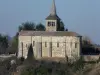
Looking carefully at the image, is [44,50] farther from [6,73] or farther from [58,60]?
[6,73]

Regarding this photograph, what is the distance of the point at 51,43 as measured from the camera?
2596 inches

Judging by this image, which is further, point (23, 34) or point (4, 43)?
point (4, 43)

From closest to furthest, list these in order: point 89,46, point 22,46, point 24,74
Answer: point 24,74 → point 22,46 → point 89,46

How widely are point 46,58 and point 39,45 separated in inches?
108

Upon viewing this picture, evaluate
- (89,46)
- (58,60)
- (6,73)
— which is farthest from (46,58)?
(6,73)

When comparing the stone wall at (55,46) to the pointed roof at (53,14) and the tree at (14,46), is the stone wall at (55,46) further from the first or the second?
the tree at (14,46)

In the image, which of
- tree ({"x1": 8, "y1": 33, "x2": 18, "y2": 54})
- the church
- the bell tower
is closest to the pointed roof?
the bell tower

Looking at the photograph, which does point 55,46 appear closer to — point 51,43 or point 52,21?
point 51,43

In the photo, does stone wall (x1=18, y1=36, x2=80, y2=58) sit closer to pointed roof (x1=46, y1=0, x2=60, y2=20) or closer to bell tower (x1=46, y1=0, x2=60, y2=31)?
bell tower (x1=46, y1=0, x2=60, y2=31)

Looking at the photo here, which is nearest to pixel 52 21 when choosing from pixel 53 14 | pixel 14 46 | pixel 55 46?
pixel 53 14

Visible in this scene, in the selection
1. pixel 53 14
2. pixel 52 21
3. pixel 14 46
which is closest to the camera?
pixel 52 21

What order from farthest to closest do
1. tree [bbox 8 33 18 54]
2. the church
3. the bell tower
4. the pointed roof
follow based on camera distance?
tree [bbox 8 33 18 54]
the pointed roof
the bell tower
the church

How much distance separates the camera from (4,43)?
8438 centimetres

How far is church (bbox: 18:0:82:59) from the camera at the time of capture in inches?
2576
